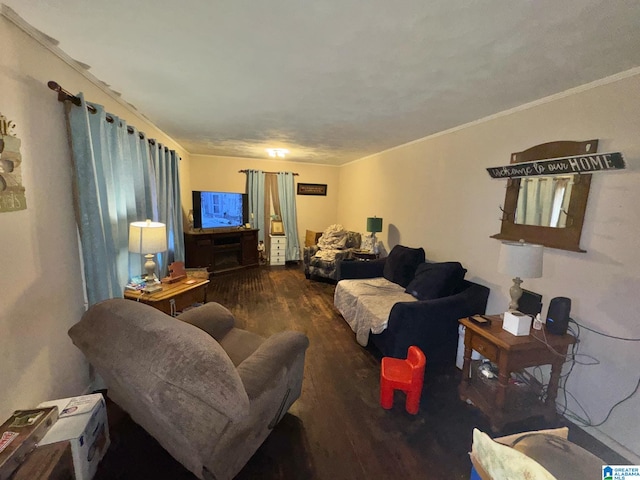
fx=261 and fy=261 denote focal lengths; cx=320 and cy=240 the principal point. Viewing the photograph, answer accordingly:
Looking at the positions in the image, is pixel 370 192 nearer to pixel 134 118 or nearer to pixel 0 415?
pixel 134 118

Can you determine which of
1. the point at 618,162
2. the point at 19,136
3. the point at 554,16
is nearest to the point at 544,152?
the point at 618,162

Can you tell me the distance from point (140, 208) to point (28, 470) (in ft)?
6.86

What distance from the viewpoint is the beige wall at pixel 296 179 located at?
17.4ft

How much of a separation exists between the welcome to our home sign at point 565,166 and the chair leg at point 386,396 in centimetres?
192

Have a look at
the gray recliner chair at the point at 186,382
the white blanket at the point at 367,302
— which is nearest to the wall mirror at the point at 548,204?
the white blanket at the point at 367,302

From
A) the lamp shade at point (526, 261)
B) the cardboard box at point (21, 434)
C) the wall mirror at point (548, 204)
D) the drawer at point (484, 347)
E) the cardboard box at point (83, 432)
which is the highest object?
the wall mirror at point (548, 204)

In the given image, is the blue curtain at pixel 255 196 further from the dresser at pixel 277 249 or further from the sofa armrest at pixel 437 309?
the sofa armrest at pixel 437 309

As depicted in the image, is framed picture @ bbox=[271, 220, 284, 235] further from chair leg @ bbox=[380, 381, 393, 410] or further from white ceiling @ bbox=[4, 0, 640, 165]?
chair leg @ bbox=[380, 381, 393, 410]

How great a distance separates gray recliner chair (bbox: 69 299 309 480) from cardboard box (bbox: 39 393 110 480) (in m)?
0.13

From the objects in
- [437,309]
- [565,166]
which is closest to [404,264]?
[437,309]

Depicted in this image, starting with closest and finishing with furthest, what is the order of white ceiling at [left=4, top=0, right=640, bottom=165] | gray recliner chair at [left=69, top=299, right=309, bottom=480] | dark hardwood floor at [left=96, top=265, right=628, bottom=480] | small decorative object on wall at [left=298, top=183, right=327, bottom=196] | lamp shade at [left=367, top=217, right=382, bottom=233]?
gray recliner chair at [left=69, top=299, right=309, bottom=480] < white ceiling at [left=4, top=0, right=640, bottom=165] < dark hardwood floor at [left=96, top=265, right=628, bottom=480] < lamp shade at [left=367, top=217, right=382, bottom=233] < small decorative object on wall at [left=298, top=183, right=327, bottom=196]

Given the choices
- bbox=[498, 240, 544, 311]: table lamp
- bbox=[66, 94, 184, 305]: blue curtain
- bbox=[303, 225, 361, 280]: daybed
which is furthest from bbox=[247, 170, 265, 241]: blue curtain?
bbox=[498, 240, 544, 311]: table lamp

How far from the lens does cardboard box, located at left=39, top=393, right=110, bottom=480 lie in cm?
121

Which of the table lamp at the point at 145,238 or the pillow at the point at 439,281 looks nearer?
the table lamp at the point at 145,238
